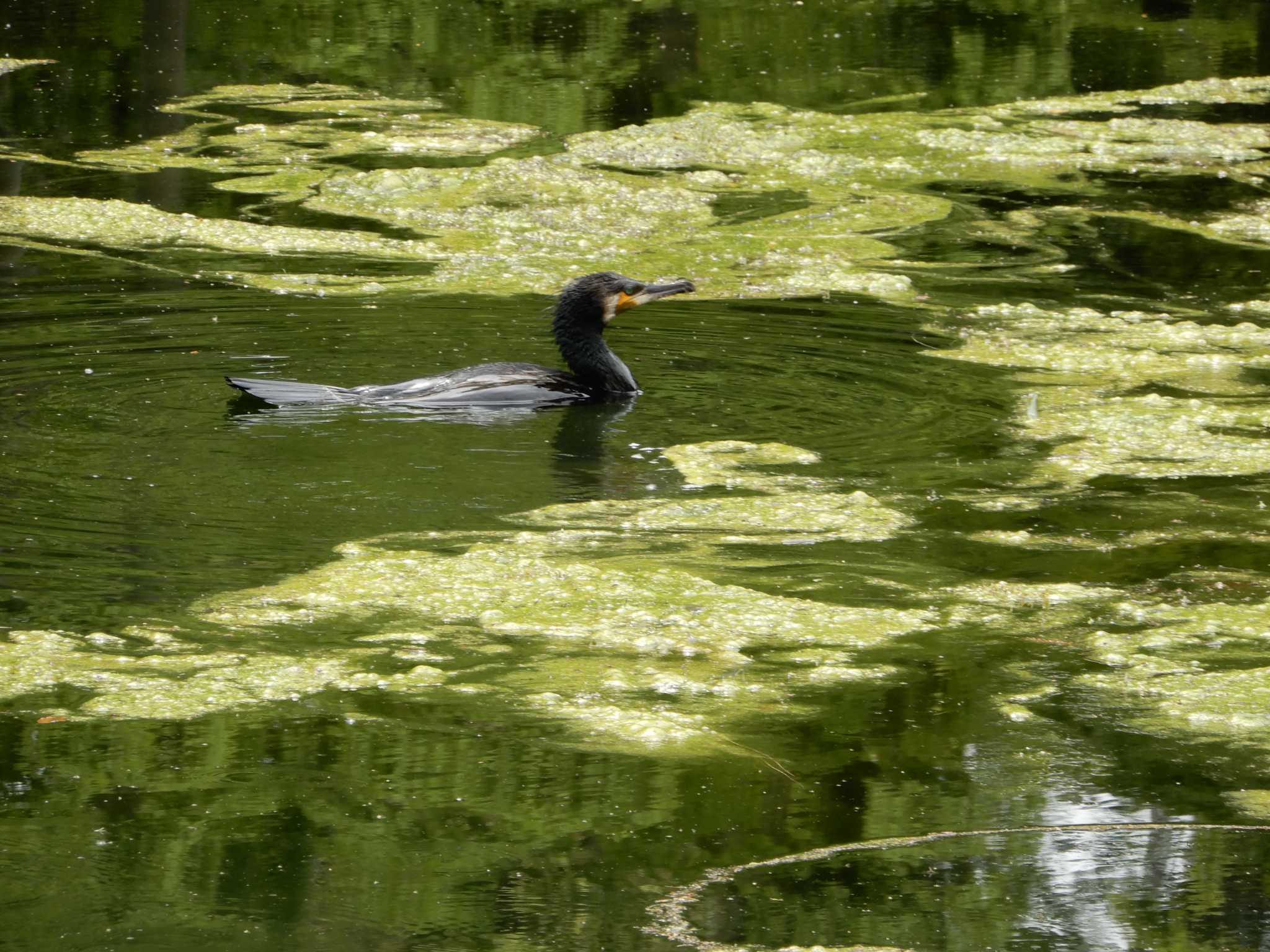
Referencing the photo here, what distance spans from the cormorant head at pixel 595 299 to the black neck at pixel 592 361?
0.05 metres

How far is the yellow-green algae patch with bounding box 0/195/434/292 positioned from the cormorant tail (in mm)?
1996

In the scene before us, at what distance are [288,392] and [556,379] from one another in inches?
41.2

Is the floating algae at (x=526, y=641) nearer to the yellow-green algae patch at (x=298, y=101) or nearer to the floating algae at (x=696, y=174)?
the floating algae at (x=696, y=174)

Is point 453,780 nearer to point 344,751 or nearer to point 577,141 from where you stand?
point 344,751

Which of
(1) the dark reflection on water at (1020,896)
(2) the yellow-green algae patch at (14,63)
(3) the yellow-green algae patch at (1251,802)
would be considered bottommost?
(1) the dark reflection on water at (1020,896)

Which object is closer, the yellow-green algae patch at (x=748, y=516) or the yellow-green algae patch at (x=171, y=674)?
the yellow-green algae patch at (x=171, y=674)

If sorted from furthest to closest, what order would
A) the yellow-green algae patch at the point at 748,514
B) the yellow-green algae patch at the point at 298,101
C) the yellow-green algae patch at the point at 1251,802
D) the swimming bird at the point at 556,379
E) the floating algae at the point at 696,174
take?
the yellow-green algae patch at the point at 298,101 < the floating algae at the point at 696,174 < the swimming bird at the point at 556,379 < the yellow-green algae patch at the point at 748,514 < the yellow-green algae patch at the point at 1251,802

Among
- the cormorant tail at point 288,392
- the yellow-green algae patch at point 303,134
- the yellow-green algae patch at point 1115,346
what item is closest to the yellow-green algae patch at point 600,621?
the cormorant tail at point 288,392

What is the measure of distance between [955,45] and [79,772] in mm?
13178

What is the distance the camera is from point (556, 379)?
23.4 feet

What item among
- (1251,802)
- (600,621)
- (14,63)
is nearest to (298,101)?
(14,63)

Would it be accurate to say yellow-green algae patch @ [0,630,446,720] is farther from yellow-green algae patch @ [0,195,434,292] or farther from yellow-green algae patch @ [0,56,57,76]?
yellow-green algae patch @ [0,56,57,76]

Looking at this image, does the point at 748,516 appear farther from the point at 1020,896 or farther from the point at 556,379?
the point at 1020,896

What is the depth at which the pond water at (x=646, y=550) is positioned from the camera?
3354 mm
